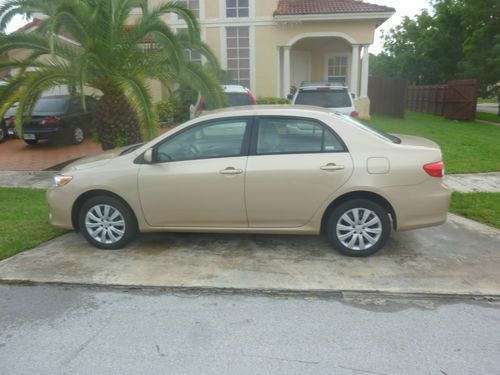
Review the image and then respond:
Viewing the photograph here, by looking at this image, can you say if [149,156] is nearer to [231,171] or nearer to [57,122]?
[231,171]

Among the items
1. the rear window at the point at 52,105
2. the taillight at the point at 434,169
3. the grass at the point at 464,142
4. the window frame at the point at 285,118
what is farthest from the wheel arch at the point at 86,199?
the rear window at the point at 52,105

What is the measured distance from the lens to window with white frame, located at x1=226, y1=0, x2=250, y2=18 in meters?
16.2

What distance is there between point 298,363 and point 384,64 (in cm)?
3808

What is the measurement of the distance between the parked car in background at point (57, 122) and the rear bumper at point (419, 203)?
9074 mm

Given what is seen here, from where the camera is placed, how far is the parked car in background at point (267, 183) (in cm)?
445

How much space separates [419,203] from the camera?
4465 millimetres

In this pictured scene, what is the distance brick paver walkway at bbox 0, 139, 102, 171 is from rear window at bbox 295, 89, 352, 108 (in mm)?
5725

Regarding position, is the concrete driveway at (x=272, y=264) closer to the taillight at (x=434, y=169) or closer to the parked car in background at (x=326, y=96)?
the taillight at (x=434, y=169)

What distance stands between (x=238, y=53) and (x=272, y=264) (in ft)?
43.8

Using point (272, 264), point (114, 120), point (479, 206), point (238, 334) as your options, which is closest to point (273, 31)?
point (114, 120)

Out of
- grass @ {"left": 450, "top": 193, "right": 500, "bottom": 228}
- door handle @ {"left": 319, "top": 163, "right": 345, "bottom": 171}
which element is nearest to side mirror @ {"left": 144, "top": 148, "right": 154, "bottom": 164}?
door handle @ {"left": 319, "top": 163, "right": 345, "bottom": 171}

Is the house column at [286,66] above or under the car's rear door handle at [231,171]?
above

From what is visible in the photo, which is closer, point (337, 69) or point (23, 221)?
point (23, 221)

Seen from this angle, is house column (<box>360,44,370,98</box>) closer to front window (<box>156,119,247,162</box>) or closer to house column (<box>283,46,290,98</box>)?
house column (<box>283,46,290,98</box>)
